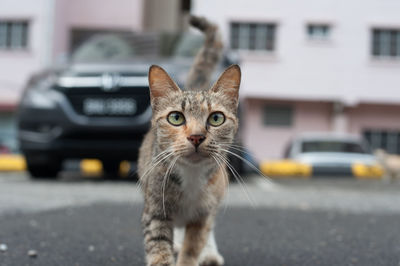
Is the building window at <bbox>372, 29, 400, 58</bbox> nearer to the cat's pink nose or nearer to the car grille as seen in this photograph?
the car grille

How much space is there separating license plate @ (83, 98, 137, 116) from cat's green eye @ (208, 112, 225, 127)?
394cm

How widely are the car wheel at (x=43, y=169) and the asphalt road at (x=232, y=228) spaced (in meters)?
0.86

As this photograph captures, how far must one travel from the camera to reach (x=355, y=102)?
19.3m

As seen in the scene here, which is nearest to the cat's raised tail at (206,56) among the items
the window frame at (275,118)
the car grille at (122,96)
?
the car grille at (122,96)

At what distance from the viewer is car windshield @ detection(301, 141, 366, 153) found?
13.1 metres

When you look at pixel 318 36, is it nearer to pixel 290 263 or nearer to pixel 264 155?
pixel 264 155

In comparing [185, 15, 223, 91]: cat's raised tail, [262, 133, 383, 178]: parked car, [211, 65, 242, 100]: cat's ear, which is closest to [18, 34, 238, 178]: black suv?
[185, 15, 223, 91]: cat's raised tail

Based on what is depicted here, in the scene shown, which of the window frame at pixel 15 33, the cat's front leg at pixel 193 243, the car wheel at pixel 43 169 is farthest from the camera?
the window frame at pixel 15 33

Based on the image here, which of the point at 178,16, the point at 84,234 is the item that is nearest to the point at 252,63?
the point at 178,16

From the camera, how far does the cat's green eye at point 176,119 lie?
2.66 meters

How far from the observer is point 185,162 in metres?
2.62

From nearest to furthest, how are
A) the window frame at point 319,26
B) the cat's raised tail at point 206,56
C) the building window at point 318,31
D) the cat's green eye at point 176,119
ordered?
the cat's green eye at point 176,119
the cat's raised tail at point 206,56
the window frame at point 319,26
the building window at point 318,31

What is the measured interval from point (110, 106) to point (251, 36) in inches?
546

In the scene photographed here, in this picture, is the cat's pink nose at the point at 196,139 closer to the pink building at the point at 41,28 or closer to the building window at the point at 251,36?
the pink building at the point at 41,28
